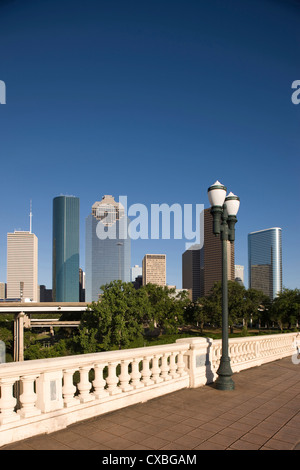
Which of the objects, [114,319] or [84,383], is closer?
[84,383]

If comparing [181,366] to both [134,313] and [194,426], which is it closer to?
[194,426]

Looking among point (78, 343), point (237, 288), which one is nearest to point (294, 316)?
point (237, 288)

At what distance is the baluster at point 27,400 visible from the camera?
4547 mm

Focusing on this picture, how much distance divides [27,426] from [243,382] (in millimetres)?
5671

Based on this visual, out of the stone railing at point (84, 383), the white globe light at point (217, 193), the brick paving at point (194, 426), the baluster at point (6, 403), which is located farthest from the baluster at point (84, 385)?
the white globe light at point (217, 193)

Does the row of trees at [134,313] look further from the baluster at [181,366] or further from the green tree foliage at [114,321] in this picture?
the baluster at [181,366]

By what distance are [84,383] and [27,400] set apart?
963mm

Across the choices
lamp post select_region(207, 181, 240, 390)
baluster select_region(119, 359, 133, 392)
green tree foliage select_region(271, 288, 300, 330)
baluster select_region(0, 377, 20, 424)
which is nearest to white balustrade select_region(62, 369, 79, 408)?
baluster select_region(0, 377, 20, 424)

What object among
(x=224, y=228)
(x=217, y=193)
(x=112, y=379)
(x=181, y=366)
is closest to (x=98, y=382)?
(x=112, y=379)

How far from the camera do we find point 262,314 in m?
76.1

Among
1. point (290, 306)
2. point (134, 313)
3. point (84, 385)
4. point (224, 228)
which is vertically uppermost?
point (224, 228)

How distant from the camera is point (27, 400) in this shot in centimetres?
458

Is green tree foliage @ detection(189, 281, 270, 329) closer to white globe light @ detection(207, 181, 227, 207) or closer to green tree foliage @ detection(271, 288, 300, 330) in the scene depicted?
green tree foliage @ detection(271, 288, 300, 330)

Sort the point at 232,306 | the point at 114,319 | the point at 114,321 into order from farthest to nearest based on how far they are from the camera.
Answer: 1. the point at 232,306
2. the point at 114,321
3. the point at 114,319
